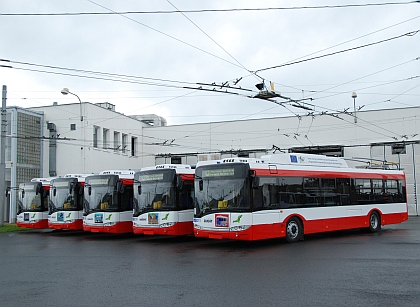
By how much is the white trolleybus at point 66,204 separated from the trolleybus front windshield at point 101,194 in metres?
1.84

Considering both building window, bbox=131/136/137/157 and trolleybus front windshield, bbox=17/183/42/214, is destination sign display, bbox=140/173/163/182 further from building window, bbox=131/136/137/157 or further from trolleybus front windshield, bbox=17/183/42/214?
building window, bbox=131/136/137/157

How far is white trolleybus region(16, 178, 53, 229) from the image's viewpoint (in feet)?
81.4

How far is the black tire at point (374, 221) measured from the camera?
2072 cm

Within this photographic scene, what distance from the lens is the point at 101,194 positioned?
68.1ft

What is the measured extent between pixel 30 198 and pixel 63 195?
129 inches

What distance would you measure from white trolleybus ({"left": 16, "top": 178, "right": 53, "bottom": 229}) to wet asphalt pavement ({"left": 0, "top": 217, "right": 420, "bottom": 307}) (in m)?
8.21

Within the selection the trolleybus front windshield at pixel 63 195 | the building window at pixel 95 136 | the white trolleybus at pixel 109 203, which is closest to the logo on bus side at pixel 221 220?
the white trolleybus at pixel 109 203

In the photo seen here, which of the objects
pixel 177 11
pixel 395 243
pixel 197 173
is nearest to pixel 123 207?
pixel 197 173

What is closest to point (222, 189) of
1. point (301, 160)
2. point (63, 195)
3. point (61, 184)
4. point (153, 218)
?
point (153, 218)

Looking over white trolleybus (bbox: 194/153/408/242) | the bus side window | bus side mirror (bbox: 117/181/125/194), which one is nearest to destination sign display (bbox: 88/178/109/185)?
bus side mirror (bbox: 117/181/125/194)

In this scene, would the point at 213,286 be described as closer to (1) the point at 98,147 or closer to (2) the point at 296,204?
(2) the point at 296,204

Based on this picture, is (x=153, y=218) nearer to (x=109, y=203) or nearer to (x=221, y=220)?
(x=109, y=203)

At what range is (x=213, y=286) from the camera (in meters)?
9.01

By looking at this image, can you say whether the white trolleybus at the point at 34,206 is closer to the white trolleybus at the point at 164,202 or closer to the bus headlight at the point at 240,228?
the white trolleybus at the point at 164,202
